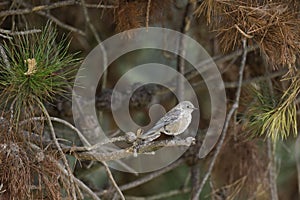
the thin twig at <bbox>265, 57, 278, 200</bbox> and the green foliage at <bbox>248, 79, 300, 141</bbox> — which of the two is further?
the thin twig at <bbox>265, 57, 278, 200</bbox>

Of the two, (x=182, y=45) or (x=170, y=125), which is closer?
(x=170, y=125)

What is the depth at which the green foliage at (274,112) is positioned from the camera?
55.2 inches

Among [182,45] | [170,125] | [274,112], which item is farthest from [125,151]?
[182,45]

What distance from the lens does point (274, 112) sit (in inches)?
56.8

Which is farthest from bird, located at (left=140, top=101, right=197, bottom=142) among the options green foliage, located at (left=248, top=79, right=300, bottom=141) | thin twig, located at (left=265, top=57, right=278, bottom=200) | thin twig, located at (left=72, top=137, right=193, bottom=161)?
thin twig, located at (left=265, top=57, right=278, bottom=200)

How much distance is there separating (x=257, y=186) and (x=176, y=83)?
33cm

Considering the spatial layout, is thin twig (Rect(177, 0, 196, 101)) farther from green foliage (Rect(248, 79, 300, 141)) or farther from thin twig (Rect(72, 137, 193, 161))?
thin twig (Rect(72, 137, 193, 161))

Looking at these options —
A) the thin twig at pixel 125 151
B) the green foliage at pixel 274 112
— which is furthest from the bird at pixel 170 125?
→ the green foliage at pixel 274 112

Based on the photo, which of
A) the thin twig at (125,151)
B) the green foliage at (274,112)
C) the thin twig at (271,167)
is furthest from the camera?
the thin twig at (271,167)

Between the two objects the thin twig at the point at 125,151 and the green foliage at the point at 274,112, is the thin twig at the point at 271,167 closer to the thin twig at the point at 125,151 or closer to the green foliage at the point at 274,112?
the green foliage at the point at 274,112

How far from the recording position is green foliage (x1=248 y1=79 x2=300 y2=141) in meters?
1.40

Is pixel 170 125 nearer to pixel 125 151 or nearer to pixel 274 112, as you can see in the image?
pixel 125 151

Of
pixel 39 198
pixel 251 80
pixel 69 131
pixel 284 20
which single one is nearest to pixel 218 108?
pixel 251 80

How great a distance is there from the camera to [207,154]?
6.05ft
